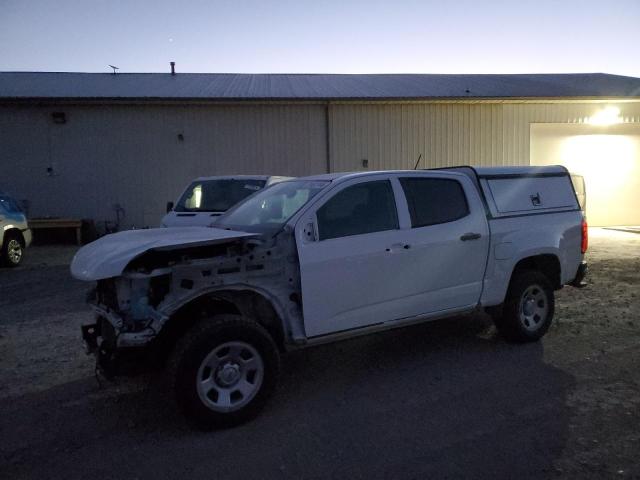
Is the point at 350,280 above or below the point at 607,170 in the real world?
below

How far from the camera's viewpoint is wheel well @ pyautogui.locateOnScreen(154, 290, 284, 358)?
391 centimetres

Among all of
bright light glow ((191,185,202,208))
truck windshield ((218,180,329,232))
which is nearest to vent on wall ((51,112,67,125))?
bright light glow ((191,185,202,208))

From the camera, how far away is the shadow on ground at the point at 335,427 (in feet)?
10.3

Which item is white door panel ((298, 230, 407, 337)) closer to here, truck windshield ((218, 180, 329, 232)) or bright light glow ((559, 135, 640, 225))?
truck windshield ((218, 180, 329, 232))

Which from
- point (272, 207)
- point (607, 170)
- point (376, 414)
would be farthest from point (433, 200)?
point (607, 170)

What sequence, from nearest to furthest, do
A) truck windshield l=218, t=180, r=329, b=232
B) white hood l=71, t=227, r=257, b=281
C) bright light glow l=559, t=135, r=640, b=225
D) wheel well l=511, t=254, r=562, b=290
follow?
white hood l=71, t=227, r=257, b=281, truck windshield l=218, t=180, r=329, b=232, wheel well l=511, t=254, r=562, b=290, bright light glow l=559, t=135, r=640, b=225

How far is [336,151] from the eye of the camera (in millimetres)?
15867

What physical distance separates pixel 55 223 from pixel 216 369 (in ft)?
43.0

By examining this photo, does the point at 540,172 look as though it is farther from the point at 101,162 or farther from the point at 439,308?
the point at 101,162

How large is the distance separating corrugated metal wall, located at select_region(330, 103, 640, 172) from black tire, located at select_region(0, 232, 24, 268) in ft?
28.4

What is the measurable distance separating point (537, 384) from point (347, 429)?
1.75 metres

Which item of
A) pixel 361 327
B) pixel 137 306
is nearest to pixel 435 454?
pixel 361 327

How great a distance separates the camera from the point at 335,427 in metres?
3.63

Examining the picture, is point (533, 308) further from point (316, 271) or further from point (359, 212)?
point (316, 271)
